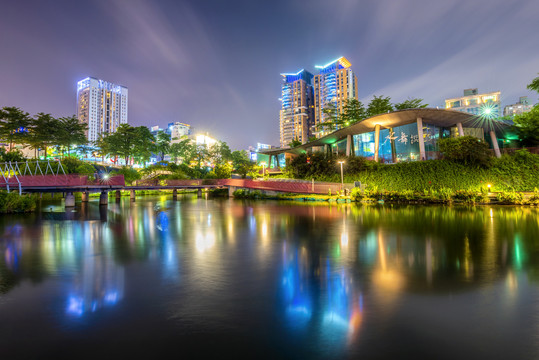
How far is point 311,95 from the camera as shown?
184750 millimetres

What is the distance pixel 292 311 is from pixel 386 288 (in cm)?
236

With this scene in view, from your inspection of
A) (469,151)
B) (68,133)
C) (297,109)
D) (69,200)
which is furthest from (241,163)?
(297,109)

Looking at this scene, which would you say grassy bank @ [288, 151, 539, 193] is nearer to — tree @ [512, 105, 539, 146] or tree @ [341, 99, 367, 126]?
tree @ [512, 105, 539, 146]

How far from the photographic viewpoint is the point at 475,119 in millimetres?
35062

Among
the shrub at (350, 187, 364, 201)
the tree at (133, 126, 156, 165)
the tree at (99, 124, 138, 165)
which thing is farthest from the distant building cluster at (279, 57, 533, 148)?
the shrub at (350, 187, 364, 201)

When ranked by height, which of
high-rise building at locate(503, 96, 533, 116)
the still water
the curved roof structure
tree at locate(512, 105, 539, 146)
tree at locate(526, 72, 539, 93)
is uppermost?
high-rise building at locate(503, 96, 533, 116)

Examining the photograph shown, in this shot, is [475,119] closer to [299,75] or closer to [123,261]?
[123,261]

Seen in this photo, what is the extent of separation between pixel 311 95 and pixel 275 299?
624ft

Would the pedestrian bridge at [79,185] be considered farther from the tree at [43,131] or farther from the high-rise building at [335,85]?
the high-rise building at [335,85]

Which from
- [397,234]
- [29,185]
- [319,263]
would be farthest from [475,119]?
[29,185]

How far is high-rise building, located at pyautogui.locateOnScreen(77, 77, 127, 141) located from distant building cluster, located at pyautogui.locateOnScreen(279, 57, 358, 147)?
361ft

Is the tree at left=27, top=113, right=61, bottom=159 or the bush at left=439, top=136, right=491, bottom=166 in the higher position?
the tree at left=27, top=113, right=61, bottom=159

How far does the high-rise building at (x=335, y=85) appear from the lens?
160 m

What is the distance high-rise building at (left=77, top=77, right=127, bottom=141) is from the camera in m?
181
